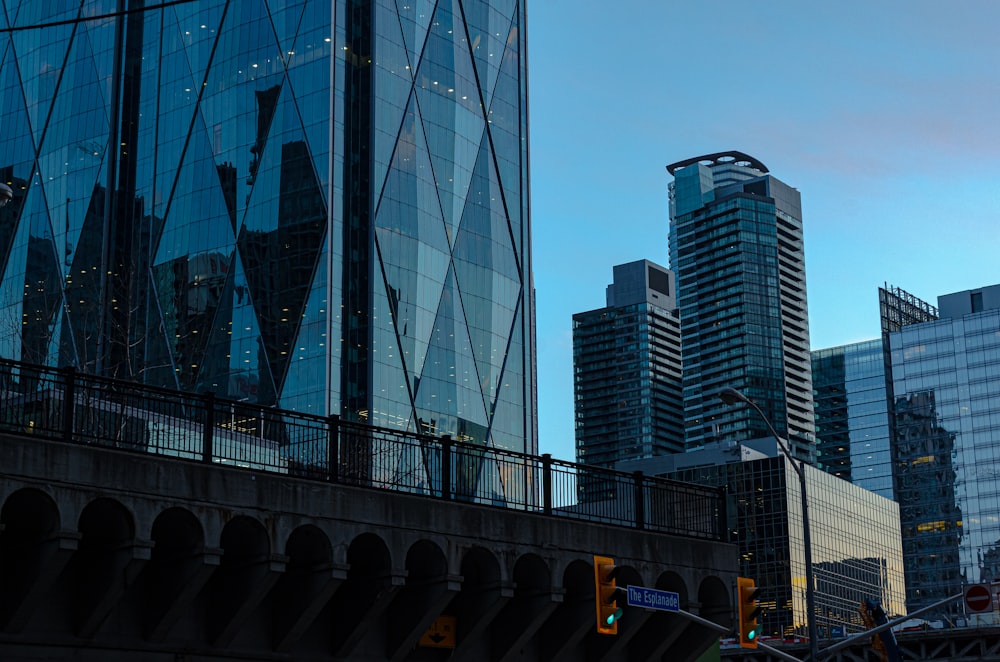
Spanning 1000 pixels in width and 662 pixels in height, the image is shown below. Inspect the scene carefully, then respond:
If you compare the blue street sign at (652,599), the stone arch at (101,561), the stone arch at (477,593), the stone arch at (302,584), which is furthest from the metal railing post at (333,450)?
the blue street sign at (652,599)

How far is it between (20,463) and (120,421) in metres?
3.73

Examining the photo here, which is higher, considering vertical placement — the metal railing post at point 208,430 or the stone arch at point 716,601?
the metal railing post at point 208,430

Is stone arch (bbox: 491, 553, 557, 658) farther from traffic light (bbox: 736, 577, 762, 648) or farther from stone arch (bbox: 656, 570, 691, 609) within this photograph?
traffic light (bbox: 736, 577, 762, 648)

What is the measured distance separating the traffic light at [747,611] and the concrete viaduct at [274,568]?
1320mm

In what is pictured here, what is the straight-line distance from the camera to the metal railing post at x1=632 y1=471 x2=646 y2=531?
3284cm

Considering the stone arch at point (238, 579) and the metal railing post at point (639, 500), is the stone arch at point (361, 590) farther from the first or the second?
the metal railing post at point (639, 500)

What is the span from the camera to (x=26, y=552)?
23.8 meters

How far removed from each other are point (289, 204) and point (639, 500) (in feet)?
284

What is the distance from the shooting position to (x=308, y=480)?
86.3 feet

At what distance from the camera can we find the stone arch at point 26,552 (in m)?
23.2

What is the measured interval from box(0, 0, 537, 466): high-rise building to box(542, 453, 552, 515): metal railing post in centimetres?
7907

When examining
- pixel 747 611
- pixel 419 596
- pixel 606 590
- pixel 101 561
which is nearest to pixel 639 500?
pixel 747 611

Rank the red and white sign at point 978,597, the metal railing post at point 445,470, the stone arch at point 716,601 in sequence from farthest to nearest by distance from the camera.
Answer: the red and white sign at point 978,597
the stone arch at point 716,601
the metal railing post at point 445,470

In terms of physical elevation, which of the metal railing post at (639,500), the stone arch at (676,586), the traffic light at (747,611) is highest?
the metal railing post at (639,500)
